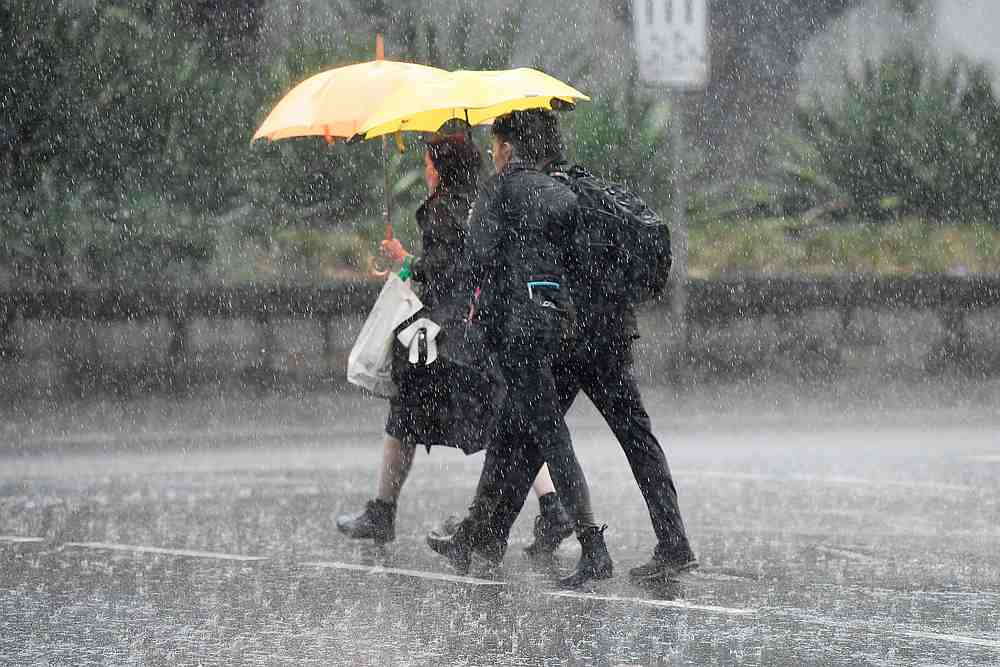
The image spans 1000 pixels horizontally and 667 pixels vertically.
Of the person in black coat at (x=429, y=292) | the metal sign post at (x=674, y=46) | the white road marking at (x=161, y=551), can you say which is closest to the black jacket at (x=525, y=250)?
the person in black coat at (x=429, y=292)

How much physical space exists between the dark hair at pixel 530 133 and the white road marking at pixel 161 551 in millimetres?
2072

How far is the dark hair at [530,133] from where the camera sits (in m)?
8.07

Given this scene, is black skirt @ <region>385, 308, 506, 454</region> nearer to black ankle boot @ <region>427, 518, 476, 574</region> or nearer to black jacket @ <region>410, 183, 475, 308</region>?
black jacket @ <region>410, 183, 475, 308</region>

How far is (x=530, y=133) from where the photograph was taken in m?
8.08

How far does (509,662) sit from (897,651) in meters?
1.22

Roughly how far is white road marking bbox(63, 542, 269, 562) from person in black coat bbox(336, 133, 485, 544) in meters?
0.57

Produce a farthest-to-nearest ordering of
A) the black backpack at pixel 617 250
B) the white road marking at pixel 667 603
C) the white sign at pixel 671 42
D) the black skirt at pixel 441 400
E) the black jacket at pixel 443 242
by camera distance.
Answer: the white sign at pixel 671 42 < the black skirt at pixel 441 400 < the black jacket at pixel 443 242 < the black backpack at pixel 617 250 < the white road marking at pixel 667 603

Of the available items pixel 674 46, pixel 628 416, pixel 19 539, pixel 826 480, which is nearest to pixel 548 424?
pixel 628 416

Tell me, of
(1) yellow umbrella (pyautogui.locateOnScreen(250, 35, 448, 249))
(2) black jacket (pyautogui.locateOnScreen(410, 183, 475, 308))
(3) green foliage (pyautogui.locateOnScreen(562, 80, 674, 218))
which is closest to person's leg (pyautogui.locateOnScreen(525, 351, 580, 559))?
(2) black jacket (pyautogui.locateOnScreen(410, 183, 475, 308))

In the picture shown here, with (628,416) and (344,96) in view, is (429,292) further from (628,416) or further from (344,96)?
(628,416)

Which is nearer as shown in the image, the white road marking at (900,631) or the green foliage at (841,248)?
the white road marking at (900,631)

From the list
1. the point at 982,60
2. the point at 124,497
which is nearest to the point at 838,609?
the point at 124,497

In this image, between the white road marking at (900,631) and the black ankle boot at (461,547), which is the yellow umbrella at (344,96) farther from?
the white road marking at (900,631)

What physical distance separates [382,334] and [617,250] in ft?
5.20
